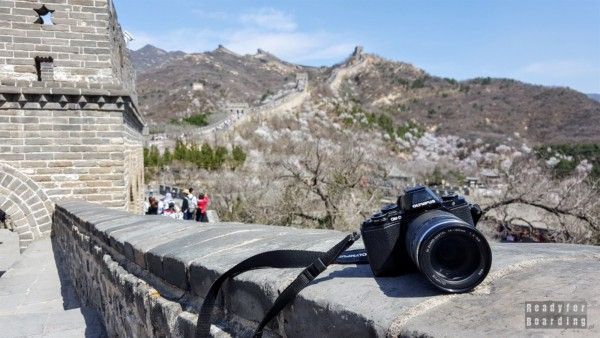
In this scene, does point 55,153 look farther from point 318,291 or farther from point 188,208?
point 318,291

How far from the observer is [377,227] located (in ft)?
4.60

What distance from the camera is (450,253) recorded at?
1.29 m

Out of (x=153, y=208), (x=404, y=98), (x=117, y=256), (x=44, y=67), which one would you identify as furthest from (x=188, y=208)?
(x=404, y=98)

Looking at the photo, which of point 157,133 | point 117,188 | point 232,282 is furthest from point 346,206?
point 157,133

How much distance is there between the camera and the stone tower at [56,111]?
823cm

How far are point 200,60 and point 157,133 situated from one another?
65308mm

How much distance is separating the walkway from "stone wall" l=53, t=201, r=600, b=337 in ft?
2.20

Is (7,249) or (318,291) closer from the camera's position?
(318,291)

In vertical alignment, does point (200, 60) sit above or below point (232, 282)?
above

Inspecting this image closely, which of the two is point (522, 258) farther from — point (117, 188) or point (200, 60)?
point (200, 60)

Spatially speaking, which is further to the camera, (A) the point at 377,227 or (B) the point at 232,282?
(B) the point at 232,282

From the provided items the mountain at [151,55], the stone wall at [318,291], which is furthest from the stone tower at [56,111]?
the mountain at [151,55]

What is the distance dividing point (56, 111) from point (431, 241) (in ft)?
27.6

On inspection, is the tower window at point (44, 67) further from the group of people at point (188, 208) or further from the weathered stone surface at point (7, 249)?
the group of people at point (188, 208)
